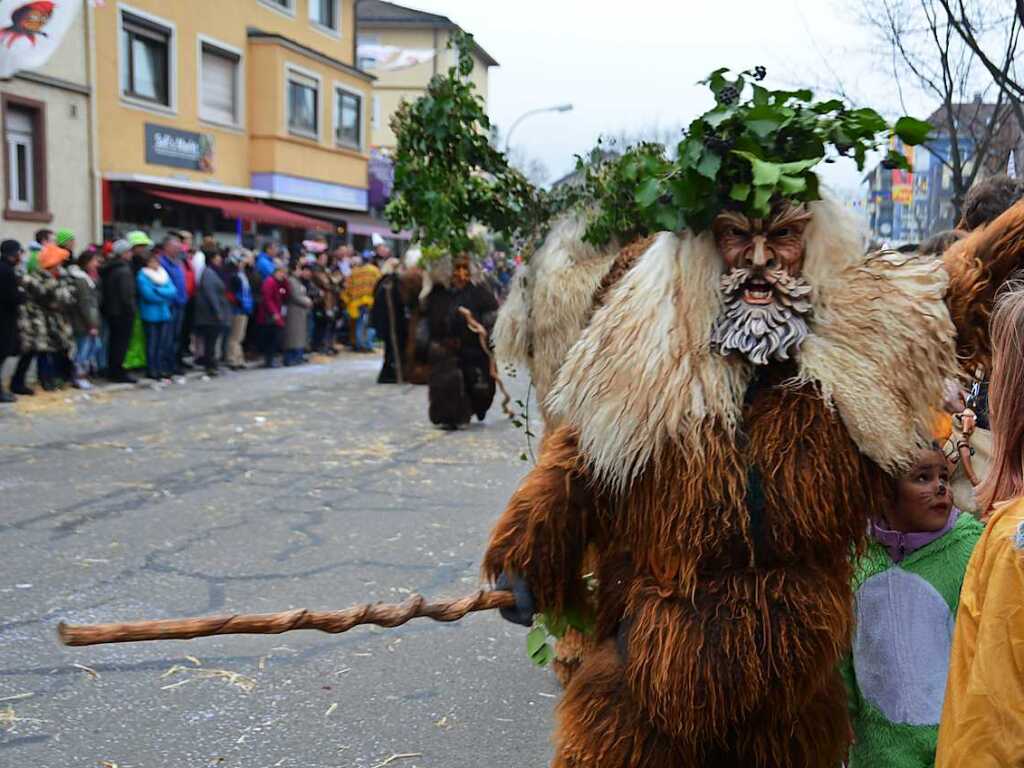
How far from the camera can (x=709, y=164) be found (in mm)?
2539

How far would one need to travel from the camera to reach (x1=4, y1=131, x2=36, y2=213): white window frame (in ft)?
55.5

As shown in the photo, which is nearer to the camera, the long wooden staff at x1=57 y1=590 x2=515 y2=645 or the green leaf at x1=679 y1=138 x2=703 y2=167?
the long wooden staff at x1=57 y1=590 x2=515 y2=645

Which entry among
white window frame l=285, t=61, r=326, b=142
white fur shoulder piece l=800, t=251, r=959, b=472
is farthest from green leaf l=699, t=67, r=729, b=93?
white window frame l=285, t=61, r=326, b=142

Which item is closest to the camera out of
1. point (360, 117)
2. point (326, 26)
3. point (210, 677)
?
point (210, 677)

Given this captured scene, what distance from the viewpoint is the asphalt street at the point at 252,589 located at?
397cm


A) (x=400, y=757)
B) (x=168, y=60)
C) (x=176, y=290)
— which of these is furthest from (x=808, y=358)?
(x=168, y=60)

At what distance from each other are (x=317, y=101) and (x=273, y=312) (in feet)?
44.0

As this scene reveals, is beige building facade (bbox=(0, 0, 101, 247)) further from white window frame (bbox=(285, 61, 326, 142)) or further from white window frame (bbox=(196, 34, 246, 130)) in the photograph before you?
white window frame (bbox=(285, 61, 326, 142))

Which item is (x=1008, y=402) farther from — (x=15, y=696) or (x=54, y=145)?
(x=54, y=145)

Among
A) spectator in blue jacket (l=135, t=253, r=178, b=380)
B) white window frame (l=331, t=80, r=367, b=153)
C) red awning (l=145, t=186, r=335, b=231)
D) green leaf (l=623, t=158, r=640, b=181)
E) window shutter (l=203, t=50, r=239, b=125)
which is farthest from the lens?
white window frame (l=331, t=80, r=367, b=153)

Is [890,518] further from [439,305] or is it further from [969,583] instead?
[439,305]

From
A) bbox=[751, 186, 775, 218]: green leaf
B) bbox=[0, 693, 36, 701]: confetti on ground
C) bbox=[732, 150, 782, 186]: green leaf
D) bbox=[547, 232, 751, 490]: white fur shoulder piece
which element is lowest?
bbox=[0, 693, 36, 701]: confetti on ground

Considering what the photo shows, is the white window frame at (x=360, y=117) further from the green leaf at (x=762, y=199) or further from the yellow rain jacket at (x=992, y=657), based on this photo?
the yellow rain jacket at (x=992, y=657)

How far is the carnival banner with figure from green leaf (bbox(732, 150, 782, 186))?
39.8ft
